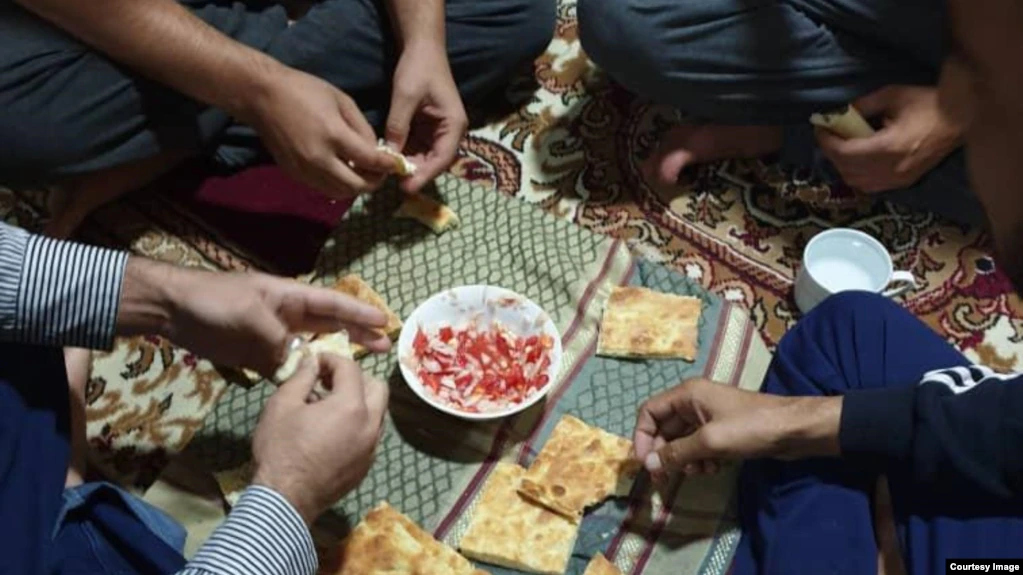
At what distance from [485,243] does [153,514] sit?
0.71 meters

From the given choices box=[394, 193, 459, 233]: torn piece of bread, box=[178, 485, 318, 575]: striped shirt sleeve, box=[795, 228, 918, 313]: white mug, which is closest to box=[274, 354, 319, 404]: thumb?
box=[178, 485, 318, 575]: striped shirt sleeve

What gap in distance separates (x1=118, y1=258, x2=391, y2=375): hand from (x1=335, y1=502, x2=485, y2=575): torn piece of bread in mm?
274

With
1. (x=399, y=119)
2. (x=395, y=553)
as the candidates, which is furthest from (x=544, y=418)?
(x=399, y=119)

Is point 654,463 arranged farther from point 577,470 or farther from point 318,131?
point 318,131

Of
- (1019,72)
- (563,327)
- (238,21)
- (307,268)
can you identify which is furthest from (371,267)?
(1019,72)

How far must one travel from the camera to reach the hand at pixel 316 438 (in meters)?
1.17

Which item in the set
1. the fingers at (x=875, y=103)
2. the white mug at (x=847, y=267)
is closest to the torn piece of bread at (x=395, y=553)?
the white mug at (x=847, y=267)

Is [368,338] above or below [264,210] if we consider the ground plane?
above

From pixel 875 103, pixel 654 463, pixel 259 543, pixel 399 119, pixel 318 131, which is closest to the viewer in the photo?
pixel 259 543

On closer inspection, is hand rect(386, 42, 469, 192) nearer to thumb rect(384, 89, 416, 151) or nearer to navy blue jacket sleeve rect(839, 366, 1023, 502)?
thumb rect(384, 89, 416, 151)

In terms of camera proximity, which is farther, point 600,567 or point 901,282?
point 901,282

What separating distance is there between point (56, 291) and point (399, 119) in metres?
0.64

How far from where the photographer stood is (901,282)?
1.79 m

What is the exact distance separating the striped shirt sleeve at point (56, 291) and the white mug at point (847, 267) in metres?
1.11
